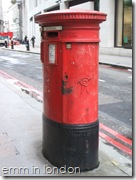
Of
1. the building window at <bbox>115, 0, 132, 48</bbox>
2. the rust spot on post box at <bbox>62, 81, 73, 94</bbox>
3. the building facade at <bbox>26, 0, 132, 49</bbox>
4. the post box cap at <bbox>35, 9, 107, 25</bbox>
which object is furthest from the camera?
the building facade at <bbox>26, 0, 132, 49</bbox>

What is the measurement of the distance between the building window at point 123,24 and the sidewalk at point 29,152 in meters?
17.6

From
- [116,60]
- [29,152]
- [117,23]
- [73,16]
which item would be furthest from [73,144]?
[117,23]

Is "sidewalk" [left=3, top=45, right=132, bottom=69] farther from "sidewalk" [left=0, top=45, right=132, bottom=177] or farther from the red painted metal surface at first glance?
the red painted metal surface

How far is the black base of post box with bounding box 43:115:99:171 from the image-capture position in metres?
3.54

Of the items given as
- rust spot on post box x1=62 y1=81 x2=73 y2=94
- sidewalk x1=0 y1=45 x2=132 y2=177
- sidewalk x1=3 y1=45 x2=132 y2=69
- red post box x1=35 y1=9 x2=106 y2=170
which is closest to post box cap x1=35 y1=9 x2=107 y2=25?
red post box x1=35 y1=9 x2=106 y2=170

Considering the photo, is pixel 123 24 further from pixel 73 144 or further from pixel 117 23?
pixel 73 144

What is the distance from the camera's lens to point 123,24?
2339cm

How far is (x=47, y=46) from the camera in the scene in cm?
363

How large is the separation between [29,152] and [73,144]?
2.76ft

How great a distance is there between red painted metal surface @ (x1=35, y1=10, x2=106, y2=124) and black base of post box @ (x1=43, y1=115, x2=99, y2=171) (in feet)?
0.28

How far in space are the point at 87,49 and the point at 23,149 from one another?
1706mm

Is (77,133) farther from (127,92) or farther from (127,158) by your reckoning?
(127,92)

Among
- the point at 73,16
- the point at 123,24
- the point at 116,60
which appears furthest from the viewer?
the point at 123,24

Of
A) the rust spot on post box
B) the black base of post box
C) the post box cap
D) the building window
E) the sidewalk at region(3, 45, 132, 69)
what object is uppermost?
the building window
